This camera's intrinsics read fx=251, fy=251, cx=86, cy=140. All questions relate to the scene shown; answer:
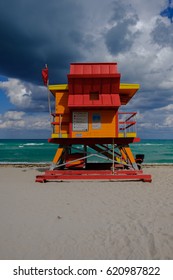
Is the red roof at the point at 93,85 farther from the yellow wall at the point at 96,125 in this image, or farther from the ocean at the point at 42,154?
the ocean at the point at 42,154

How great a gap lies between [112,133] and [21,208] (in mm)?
7289

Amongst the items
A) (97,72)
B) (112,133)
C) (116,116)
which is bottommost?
(112,133)

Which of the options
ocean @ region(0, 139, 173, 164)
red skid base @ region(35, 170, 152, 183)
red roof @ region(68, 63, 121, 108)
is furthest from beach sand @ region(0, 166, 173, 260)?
ocean @ region(0, 139, 173, 164)

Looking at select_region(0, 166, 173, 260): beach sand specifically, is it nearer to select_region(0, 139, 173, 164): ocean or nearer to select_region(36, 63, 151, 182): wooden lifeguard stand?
select_region(36, 63, 151, 182): wooden lifeguard stand

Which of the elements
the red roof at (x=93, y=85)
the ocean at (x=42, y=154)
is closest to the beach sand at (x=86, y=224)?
the red roof at (x=93, y=85)

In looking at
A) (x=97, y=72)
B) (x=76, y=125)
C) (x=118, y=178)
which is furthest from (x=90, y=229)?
(x=97, y=72)

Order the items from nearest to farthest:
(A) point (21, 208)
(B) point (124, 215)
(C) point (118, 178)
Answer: (B) point (124, 215), (A) point (21, 208), (C) point (118, 178)

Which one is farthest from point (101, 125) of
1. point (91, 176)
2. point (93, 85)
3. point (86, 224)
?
point (86, 224)

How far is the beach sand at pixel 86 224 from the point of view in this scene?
519 cm

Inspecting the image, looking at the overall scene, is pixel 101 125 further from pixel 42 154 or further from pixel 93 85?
pixel 42 154

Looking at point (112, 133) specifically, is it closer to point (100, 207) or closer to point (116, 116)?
point (116, 116)
